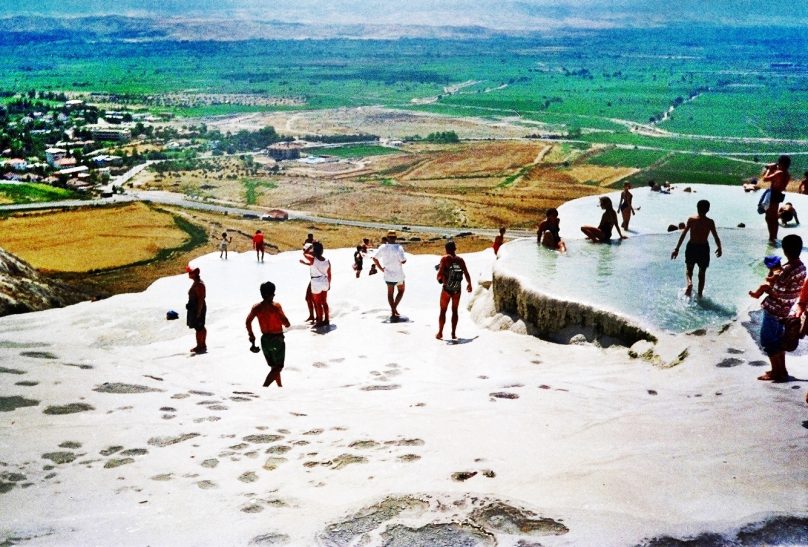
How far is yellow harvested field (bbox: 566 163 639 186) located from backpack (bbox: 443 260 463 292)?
59321mm

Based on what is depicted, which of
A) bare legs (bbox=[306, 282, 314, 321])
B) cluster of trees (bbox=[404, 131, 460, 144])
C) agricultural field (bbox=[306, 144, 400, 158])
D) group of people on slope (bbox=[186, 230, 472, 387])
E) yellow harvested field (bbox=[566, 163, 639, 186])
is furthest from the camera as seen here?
cluster of trees (bbox=[404, 131, 460, 144])

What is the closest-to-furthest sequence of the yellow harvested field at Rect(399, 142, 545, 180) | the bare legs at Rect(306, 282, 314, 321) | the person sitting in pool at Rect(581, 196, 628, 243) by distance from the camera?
1. the bare legs at Rect(306, 282, 314, 321)
2. the person sitting in pool at Rect(581, 196, 628, 243)
3. the yellow harvested field at Rect(399, 142, 545, 180)

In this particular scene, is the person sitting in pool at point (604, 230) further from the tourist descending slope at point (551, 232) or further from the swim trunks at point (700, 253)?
the swim trunks at point (700, 253)

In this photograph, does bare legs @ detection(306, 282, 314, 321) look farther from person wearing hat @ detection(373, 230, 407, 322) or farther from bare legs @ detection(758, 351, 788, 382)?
bare legs @ detection(758, 351, 788, 382)

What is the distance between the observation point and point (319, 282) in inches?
464

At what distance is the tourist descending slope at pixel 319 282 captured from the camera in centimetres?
1158

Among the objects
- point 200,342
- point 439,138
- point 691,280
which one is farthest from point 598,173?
point 200,342

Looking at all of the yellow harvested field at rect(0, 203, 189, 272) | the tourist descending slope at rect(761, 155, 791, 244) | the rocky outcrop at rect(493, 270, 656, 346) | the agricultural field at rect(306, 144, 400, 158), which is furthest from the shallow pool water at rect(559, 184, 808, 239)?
the agricultural field at rect(306, 144, 400, 158)

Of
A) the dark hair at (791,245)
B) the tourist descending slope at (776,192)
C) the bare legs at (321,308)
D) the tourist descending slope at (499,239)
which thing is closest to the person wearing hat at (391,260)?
the bare legs at (321,308)

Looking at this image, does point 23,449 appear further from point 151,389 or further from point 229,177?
A: point 229,177

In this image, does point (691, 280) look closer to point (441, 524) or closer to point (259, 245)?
point (441, 524)

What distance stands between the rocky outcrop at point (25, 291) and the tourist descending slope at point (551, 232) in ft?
33.2

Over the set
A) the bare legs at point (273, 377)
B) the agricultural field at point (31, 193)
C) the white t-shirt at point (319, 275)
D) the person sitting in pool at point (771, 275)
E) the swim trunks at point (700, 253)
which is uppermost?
the person sitting in pool at point (771, 275)

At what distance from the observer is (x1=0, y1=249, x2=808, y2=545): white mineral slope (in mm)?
4988
